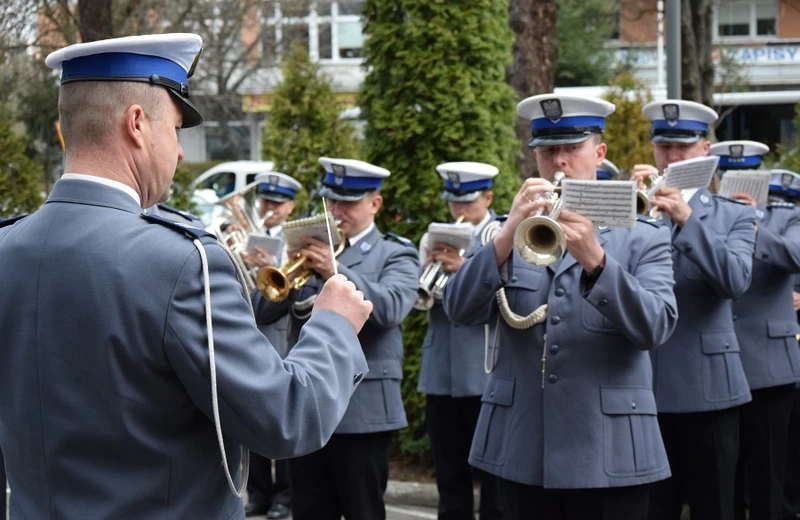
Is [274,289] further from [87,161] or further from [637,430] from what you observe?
[87,161]

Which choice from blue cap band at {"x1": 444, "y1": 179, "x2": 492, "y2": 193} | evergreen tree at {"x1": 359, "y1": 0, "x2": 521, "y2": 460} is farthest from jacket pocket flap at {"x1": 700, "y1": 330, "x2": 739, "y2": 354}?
evergreen tree at {"x1": 359, "y1": 0, "x2": 521, "y2": 460}

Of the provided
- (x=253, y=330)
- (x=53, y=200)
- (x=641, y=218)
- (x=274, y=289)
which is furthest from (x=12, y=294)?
(x=274, y=289)

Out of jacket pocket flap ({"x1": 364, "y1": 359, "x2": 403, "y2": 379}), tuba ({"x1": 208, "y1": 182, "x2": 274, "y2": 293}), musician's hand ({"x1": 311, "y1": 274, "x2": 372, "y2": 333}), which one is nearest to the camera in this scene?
musician's hand ({"x1": 311, "y1": 274, "x2": 372, "y2": 333})

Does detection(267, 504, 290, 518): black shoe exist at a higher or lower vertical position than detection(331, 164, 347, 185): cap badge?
lower

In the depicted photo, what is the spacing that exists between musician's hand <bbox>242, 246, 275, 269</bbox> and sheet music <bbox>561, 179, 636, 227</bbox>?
2.64m

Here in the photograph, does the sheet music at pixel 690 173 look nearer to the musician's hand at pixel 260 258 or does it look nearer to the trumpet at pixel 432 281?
the trumpet at pixel 432 281

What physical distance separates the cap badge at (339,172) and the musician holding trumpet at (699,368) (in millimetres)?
1525

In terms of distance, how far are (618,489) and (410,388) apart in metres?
4.07

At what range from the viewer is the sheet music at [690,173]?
5102 mm

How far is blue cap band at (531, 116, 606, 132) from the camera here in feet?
13.9

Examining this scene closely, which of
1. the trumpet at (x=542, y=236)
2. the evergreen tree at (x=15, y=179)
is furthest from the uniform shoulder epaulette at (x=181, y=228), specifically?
the evergreen tree at (x=15, y=179)

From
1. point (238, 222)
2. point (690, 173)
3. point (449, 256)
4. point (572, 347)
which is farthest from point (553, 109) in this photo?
point (238, 222)

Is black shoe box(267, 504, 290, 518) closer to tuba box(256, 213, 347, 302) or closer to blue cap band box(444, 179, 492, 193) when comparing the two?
tuba box(256, 213, 347, 302)

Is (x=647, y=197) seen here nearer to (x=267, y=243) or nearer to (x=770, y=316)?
(x=770, y=316)
